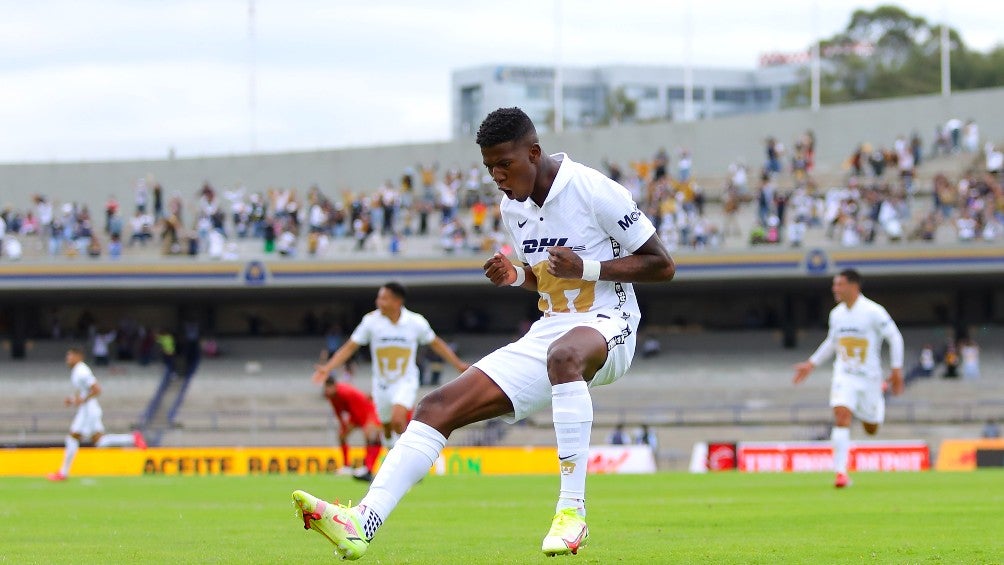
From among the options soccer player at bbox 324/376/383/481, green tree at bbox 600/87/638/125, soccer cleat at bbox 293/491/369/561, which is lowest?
soccer player at bbox 324/376/383/481

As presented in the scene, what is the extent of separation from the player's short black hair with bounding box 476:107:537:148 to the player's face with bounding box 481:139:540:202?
29 millimetres

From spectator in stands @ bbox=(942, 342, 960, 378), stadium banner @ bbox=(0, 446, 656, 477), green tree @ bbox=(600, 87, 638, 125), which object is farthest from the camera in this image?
green tree @ bbox=(600, 87, 638, 125)

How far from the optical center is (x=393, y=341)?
1906 cm

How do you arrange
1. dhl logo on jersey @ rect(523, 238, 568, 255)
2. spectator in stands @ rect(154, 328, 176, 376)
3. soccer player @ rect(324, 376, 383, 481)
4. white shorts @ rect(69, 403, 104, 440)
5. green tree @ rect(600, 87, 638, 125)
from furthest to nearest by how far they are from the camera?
green tree @ rect(600, 87, 638, 125)
spectator in stands @ rect(154, 328, 176, 376)
white shorts @ rect(69, 403, 104, 440)
soccer player @ rect(324, 376, 383, 481)
dhl logo on jersey @ rect(523, 238, 568, 255)

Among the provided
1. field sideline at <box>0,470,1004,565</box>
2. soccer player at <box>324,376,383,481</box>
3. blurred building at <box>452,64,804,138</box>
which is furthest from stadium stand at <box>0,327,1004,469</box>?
blurred building at <box>452,64,804,138</box>

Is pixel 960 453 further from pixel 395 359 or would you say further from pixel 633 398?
pixel 395 359

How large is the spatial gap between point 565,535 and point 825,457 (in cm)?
2468

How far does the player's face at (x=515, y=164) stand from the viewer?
733 centimetres

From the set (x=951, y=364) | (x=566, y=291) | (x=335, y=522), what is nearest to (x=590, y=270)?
(x=566, y=291)

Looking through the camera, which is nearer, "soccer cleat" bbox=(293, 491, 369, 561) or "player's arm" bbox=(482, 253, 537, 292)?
"soccer cleat" bbox=(293, 491, 369, 561)

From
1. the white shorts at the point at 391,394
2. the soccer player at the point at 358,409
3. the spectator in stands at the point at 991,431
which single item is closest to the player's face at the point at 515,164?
the white shorts at the point at 391,394

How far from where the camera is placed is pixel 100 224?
54.6 meters

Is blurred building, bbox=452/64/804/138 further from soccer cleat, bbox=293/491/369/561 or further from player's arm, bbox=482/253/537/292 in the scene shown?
soccer cleat, bbox=293/491/369/561

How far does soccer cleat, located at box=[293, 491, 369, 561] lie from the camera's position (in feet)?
21.6
